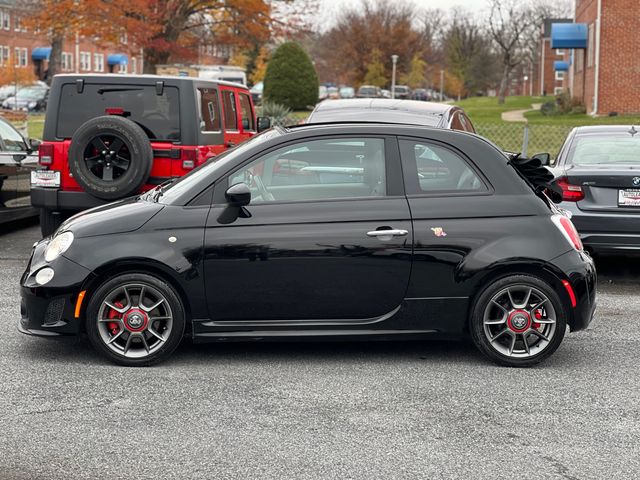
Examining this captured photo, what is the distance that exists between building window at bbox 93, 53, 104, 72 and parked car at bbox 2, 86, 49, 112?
36357 mm

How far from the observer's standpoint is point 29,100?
5675cm

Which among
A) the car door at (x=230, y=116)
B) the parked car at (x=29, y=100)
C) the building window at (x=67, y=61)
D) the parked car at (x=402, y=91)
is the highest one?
the building window at (x=67, y=61)

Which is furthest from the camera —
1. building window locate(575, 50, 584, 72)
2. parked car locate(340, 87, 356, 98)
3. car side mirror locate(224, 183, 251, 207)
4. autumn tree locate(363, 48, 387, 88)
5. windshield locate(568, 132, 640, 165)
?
parked car locate(340, 87, 356, 98)

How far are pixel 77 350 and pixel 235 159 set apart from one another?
5.60 feet

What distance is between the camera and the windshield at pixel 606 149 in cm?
1009

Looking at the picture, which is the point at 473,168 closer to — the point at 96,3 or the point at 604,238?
the point at 604,238

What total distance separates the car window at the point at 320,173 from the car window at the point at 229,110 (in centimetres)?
521

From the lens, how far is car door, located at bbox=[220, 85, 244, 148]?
11719 millimetres

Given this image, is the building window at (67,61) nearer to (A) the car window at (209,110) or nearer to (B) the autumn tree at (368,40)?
(B) the autumn tree at (368,40)

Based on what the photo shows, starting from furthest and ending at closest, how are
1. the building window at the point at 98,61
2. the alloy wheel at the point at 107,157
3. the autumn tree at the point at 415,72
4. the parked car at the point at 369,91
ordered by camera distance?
the building window at the point at 98,61
the autumn tree at the point at 415,72
the parked car at the point at 369,91
the alloy wheel at the point at 107,157

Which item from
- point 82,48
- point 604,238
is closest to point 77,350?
point 604,238

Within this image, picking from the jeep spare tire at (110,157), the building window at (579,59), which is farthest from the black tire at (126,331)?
the building window at (579,59)

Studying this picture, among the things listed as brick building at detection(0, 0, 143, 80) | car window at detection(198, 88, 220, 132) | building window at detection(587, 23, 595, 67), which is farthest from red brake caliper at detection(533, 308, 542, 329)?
brick building at detection(0, 0, 143, 80)

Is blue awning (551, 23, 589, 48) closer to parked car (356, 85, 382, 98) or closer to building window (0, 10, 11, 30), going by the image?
parked car (356, 85, 382, 98)
